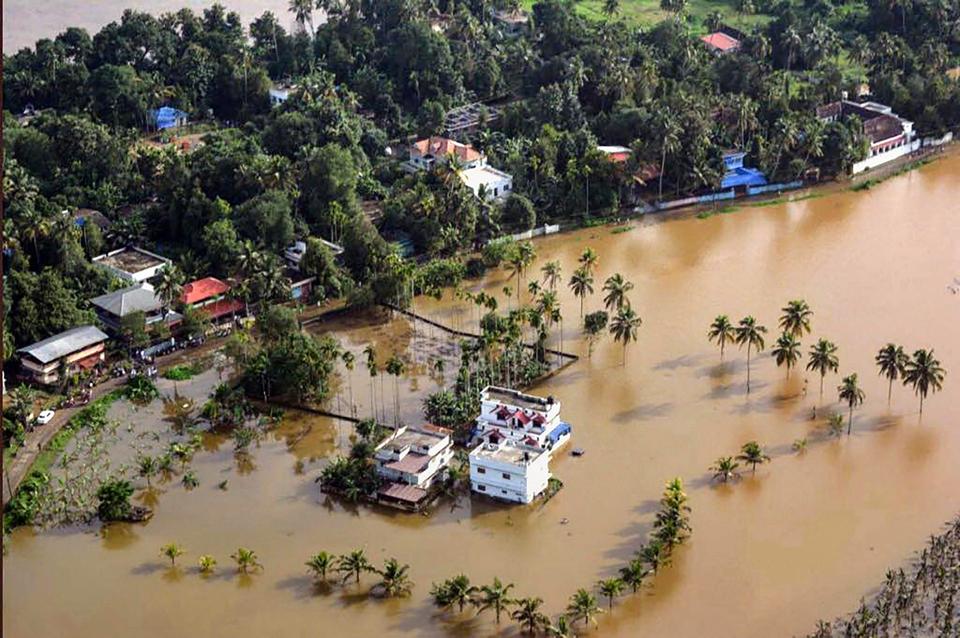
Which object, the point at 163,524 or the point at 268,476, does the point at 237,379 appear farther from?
the point at 163,524

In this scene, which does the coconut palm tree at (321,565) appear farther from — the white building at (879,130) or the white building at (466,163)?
the white building at (879,130)

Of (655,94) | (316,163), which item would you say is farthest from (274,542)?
(655,94)

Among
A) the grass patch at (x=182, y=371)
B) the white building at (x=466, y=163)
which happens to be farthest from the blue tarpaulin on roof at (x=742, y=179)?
the grass patch at (x=182, y=371)

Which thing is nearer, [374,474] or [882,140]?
[374,474]

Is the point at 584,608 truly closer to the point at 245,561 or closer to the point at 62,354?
the point at 245,561

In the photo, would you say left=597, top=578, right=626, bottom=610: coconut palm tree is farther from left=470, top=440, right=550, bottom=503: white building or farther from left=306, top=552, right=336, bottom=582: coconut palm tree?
left=306, top=552, right=336, bottom=582: coconut palm tree
